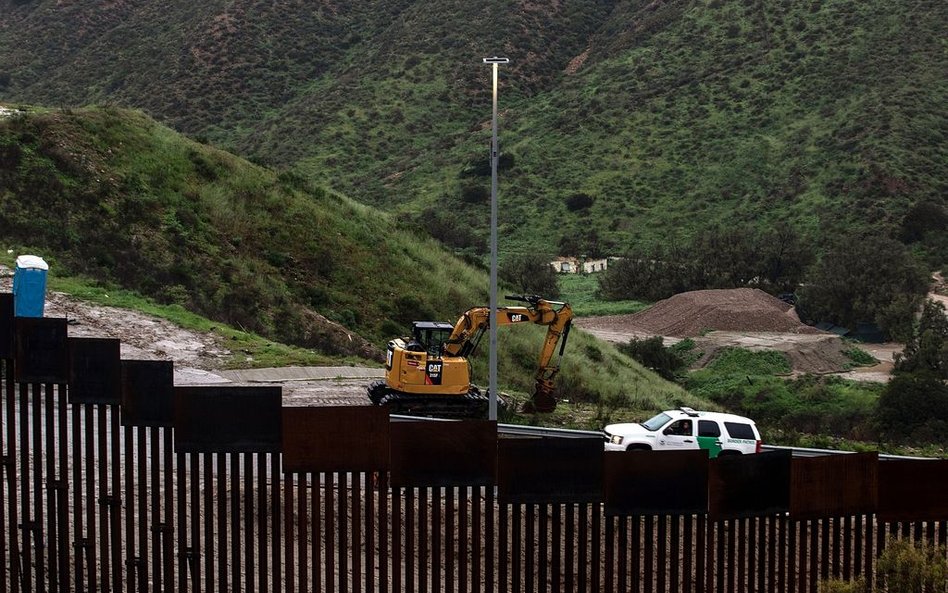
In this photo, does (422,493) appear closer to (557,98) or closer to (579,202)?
(579,202)

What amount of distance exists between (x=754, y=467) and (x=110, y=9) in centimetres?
11811

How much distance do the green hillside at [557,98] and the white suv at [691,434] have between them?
156 feet

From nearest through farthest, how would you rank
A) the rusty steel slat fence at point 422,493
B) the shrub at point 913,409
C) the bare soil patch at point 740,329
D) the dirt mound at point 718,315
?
the rusty steel slat fence at point 422,493, the shrub at point 913,409, the bare soil patch at point 740,329, the dirt mound at point 718,315

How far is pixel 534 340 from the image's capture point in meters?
44.0

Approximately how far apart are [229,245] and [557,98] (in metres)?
Result: 58.7

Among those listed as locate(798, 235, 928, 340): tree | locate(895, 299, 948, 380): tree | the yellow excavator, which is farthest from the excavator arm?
locate(798, 235, 928, 340): tree

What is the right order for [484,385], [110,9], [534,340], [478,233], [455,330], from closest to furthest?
[455,330]
[484,385]
[534,340]
[478,233]
[110,9]

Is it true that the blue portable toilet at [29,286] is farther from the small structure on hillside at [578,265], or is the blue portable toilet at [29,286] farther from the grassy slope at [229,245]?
the small structure on hillside at [578,265]

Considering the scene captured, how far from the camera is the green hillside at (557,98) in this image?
81.6m

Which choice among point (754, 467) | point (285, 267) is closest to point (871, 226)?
point (285, 267)

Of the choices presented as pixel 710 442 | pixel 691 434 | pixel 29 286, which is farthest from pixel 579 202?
pixel 710 442

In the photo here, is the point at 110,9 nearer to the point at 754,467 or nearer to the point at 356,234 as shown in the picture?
the point at 356,234

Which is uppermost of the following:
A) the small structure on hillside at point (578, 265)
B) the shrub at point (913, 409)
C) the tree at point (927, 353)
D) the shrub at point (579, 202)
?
the shrub at point (579, 202)

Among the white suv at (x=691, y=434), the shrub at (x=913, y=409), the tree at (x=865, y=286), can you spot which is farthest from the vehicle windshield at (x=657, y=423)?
the tree at (x=865, y=286)
